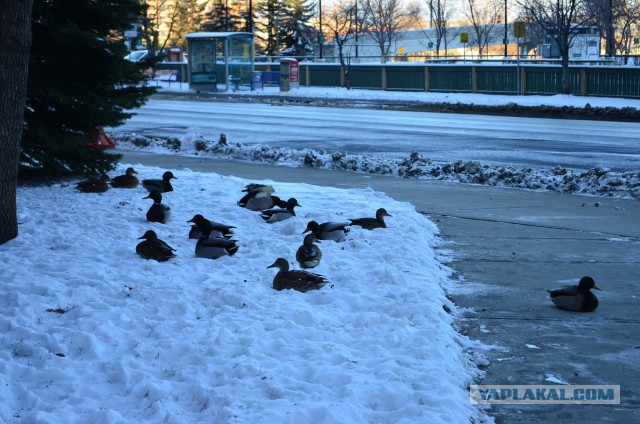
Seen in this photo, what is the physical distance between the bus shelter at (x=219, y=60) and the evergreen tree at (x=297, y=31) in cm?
→ 2665

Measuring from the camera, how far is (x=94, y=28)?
11.5 m

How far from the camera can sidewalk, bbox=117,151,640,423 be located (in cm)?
557

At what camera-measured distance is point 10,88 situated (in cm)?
823

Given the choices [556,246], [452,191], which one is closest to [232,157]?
[452,191]

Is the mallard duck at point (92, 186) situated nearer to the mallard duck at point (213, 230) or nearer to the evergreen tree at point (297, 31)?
the mallard duck at point (213, 230)

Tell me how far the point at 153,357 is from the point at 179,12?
83.5 m

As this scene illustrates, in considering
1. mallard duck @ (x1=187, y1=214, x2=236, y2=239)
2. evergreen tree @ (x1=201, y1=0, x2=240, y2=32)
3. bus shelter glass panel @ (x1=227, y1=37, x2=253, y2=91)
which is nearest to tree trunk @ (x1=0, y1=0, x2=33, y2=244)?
mallard duck @ (x1=187, y1=214, x2=236, y2=239)

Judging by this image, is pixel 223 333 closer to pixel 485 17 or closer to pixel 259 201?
pixel 259 201

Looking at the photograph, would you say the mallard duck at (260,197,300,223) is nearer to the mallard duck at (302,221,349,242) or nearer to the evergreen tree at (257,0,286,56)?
the mallard duck at (302,221,349,242)

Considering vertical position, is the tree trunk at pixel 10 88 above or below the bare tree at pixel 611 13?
below

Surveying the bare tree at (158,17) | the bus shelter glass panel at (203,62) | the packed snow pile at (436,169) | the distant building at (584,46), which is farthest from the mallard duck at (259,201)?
the bare tree at (158,17)

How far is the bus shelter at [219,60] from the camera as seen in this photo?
46312mm

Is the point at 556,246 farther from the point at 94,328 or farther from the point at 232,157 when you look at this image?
the point at 232,157

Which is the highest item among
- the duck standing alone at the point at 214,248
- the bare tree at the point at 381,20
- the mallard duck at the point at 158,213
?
the bare tree at the point at 381,20
